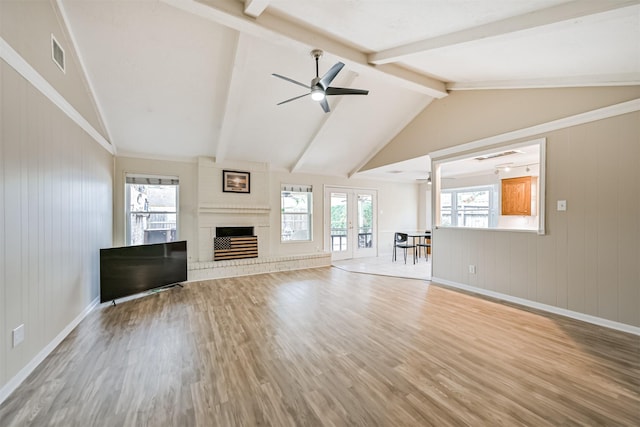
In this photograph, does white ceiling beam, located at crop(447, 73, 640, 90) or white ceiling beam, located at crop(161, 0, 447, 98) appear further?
white ceiling beam, located at crop(447, 73, 640, 90)

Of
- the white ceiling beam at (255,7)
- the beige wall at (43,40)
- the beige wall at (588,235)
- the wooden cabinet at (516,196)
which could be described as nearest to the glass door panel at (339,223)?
the wooden cabinet at (516,196)

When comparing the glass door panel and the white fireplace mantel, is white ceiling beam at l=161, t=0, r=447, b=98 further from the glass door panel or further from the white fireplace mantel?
the glass door panel

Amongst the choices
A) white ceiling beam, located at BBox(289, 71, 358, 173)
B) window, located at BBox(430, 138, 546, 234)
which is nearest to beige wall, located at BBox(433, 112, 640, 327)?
window, located at BBox(430, 138, 546, 234)

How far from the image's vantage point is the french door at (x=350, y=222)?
7.18m

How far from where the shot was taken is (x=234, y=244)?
5645 mm

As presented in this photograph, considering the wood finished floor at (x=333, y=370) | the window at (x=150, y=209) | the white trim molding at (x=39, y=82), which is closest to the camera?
the wood finished floor at (x=333, y=370)

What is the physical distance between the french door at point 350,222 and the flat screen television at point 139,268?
367 centimetres

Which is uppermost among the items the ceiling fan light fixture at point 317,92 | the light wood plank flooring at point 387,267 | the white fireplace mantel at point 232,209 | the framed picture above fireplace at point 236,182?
the ceiling fan light fixture at point 317,92

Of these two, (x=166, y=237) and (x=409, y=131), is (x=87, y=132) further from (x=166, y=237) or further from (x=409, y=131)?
(x=409, y=131)

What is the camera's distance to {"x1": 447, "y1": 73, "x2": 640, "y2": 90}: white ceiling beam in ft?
8.93

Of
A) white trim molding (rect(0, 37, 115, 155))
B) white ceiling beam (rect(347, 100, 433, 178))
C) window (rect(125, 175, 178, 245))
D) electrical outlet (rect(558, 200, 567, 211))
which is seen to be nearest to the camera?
white trim molding (rect(0, 37, 115, 155))

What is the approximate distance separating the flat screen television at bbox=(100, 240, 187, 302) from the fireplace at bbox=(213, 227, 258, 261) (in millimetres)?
878

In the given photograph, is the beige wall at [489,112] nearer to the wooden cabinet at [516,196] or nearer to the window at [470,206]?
the window at [470,206]

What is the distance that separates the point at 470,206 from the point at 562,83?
184 inches
